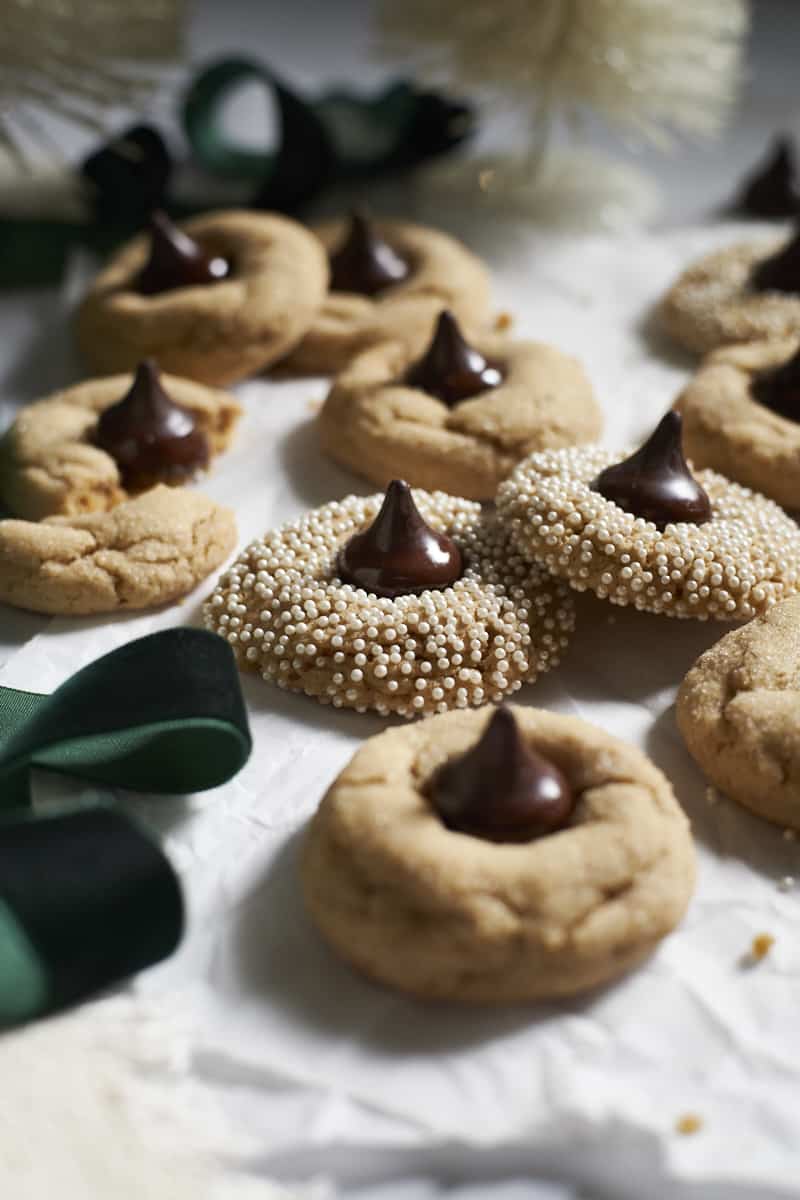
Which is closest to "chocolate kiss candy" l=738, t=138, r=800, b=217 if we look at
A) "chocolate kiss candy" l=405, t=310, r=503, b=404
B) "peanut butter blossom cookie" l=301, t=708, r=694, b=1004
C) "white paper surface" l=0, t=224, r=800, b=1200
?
"chocolate kiss candy" l=405, t=310, r=503, b=404

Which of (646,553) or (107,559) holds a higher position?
(646,553)

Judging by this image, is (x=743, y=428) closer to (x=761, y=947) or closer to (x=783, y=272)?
(x=783, y=272)

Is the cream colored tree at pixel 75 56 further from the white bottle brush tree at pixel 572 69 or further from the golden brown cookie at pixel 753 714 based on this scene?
the golden brown cookie at pixel 753 714

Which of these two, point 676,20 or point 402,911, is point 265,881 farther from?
point 676,20

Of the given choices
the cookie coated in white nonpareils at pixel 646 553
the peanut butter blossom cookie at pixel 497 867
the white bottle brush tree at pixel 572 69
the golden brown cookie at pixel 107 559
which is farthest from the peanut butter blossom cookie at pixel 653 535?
the white bottle brush tree at pixel 572 69

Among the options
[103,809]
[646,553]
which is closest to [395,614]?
[646,553]
